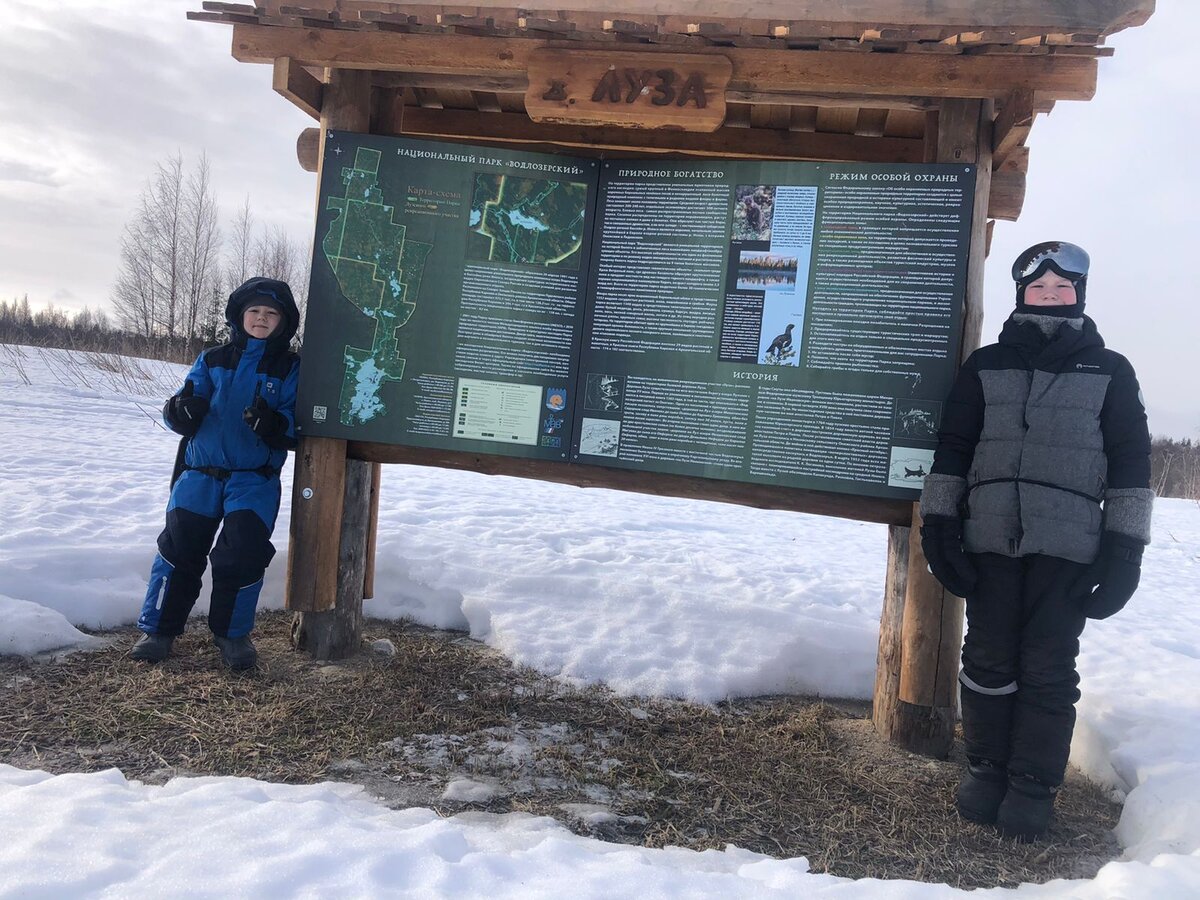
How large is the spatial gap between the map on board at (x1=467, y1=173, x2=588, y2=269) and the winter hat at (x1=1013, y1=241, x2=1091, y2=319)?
6.95 ft

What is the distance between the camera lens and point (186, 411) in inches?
170

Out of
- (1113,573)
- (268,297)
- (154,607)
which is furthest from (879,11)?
(154,607)

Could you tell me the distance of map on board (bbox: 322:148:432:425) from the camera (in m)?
4.57

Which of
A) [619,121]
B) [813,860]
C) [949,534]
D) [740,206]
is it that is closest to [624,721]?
[813,860]

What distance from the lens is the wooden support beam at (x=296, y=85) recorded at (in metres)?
4.37

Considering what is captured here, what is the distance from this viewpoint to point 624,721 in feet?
13.7

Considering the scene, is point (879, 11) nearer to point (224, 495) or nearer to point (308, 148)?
point (308, 148)

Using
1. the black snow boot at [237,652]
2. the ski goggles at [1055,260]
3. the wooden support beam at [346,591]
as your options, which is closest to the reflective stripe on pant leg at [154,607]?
the black snow boot at [237,652]

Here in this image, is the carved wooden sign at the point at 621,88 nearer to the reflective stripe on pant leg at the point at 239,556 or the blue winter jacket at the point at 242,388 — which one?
the blue winter jacket at the point at 242,388

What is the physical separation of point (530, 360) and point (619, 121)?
1.26 meters

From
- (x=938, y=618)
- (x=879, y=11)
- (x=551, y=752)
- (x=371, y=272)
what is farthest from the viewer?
(x=371, y=272)

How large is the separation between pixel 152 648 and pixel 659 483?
274 cm

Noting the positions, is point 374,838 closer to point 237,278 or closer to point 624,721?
point 624,721

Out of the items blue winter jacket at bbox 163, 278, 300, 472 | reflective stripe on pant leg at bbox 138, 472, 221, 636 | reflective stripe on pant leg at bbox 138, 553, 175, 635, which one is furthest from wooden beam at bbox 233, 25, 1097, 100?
reflective stripe on pant leg at bbox 138, 553, 175, 635
